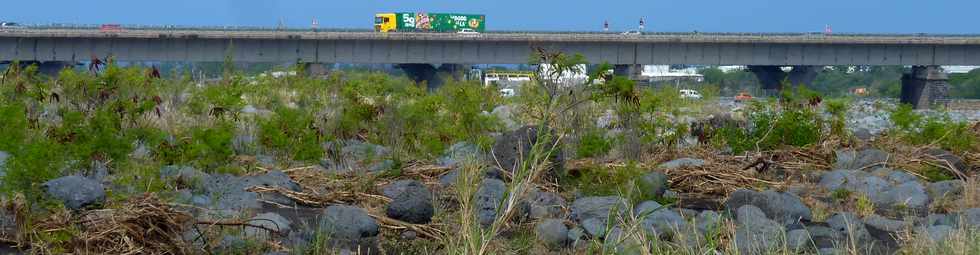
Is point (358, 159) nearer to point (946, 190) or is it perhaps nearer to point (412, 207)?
point (412, 207)

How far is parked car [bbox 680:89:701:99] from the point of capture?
63.2 ft

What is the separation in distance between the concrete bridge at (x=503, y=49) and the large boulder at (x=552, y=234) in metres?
37.8

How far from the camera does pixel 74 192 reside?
7.16m

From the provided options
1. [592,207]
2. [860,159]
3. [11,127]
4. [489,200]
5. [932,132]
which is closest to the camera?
[489,200]

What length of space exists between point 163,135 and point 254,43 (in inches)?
1481

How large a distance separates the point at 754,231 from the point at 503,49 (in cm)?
4273

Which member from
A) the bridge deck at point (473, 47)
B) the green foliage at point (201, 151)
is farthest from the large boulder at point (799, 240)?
the bridge deck at point (473, 47)

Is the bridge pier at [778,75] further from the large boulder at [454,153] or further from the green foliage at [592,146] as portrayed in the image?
the large boulder at [454,153]

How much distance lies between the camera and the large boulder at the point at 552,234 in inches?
301

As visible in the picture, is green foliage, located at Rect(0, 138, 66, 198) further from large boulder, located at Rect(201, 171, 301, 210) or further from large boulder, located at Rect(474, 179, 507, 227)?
large boulder, located at Rect(474, 179, 507, 227)

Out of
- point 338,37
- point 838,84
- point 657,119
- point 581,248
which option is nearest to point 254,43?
point 338,37

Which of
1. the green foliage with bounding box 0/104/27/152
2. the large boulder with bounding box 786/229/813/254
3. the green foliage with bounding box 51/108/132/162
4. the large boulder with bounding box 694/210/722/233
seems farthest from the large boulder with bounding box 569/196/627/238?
the green foliage with bounding box 0/104/27/152

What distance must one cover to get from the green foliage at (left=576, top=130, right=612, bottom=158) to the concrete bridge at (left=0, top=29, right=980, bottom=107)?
110 feet

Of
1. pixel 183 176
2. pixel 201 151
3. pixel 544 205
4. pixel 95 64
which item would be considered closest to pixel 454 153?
pixel 201 151
